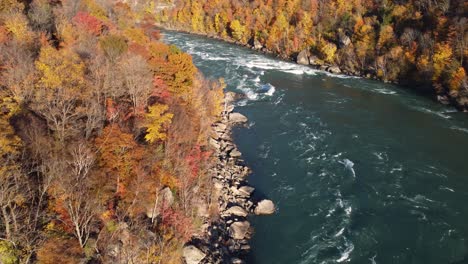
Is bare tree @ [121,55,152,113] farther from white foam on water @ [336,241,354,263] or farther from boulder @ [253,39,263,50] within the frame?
boulder @ [253,39,263,50]

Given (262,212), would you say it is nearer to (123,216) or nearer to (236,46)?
(123,216)

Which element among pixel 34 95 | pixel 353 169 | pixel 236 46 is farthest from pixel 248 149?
pixel 236 46

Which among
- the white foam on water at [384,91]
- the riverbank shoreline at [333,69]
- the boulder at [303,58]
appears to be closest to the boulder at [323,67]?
the riverbank shoreline at [333,69]

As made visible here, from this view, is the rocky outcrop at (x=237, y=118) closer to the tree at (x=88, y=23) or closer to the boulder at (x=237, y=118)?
the boulder at (x=237, y=118)

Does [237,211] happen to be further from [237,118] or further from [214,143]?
[237,118]

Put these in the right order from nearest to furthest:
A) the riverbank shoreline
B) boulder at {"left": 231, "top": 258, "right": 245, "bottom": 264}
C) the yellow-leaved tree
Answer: boulder at {"left": 231, "top": 258, "right": 245, "bottom": 264}, the yellow-leaved tree, the riverbank shoreline

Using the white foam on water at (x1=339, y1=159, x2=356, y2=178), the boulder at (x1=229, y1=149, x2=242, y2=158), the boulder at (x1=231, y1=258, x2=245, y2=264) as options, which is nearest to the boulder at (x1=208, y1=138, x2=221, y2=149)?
the boulder at (x1=229, y1=149, x2=242, y2=158)
